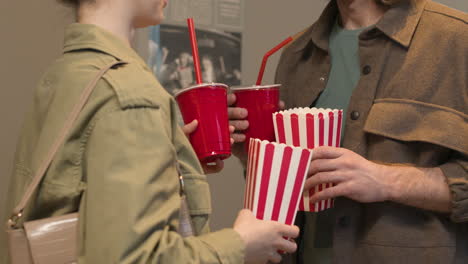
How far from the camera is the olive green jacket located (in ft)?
2.42

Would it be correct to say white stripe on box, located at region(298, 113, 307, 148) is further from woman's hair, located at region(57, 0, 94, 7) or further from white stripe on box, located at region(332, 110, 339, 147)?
woman's hair, located at region(57, 0, 94, 7)

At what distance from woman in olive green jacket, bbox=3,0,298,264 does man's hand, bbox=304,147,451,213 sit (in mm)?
244

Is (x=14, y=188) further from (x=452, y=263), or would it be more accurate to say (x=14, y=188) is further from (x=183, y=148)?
(x=452, y=263)

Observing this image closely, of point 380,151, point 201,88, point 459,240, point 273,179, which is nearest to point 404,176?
point 380,151

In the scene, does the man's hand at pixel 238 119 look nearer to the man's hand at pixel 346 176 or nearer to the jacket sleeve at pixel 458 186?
the man's hand at pixel 346 176

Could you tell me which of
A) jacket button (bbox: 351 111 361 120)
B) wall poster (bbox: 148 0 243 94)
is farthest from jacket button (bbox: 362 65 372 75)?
wall poster (bbox: 148 0 243 94)

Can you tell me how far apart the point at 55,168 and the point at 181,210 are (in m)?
0.21

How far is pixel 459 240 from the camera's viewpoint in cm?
124

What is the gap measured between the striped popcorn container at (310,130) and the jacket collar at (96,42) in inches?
15.1

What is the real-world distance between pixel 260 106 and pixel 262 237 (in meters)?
0.46

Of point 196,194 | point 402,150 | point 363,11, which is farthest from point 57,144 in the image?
point 363,11

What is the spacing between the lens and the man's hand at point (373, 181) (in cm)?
112

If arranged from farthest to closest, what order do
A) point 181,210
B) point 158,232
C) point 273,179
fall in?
point 273,179 < point 181,210 < point 158,232

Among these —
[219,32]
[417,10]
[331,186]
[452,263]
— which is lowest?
[452,263]
